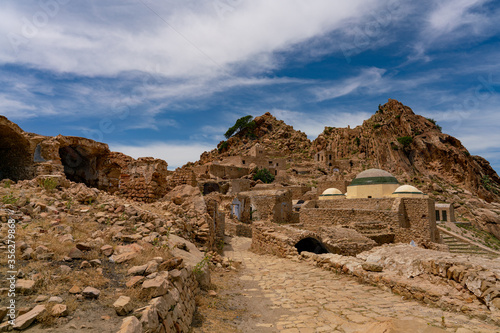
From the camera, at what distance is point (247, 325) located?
4.02 m

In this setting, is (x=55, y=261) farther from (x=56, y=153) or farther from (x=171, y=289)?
(x=56, y=153)

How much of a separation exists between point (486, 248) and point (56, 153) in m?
23.9

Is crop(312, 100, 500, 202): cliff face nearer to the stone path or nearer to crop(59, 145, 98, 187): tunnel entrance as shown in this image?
the stone path

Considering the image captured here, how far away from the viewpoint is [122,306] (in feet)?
8.71

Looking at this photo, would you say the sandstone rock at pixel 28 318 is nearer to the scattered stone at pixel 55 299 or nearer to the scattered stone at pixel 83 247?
A: the scattered stone at pixel 55 299

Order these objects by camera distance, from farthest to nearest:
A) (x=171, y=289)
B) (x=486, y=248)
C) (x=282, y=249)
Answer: (x=486, y=248) < (x=282, y=249) < (x=171, y=289)

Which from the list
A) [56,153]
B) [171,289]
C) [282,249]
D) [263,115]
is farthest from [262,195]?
[263,115]

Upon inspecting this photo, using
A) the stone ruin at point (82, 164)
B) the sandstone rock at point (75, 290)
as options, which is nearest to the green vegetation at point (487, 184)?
the stone ruin at point (82, 164)

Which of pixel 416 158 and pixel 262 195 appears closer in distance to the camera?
pixel 262 195

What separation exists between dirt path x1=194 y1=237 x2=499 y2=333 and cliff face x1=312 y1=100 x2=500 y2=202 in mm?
46714

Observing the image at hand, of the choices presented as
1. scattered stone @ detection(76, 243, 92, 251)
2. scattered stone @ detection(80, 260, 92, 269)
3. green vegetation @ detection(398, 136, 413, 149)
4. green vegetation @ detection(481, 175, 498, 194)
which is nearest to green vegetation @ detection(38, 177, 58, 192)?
scattered stone @ detection(76, 243, 92, 251)

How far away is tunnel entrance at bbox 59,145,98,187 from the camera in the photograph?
403 inches

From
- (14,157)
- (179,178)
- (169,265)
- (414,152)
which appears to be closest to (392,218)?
(179,178)

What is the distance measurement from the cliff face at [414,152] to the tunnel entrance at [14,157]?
4952 cm
